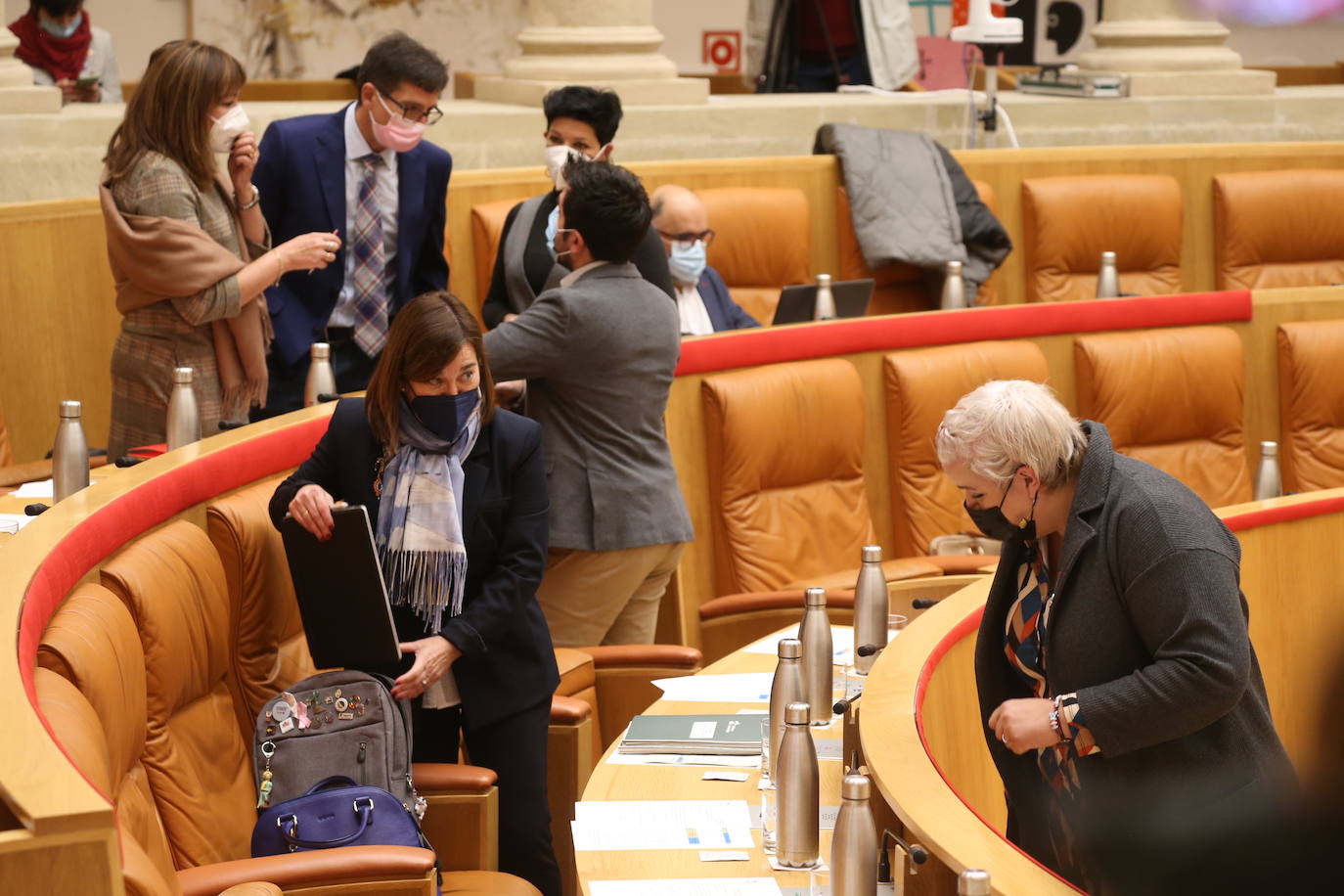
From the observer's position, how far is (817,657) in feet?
10.8

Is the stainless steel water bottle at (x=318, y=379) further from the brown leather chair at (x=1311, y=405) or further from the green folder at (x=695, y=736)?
the brown leather chair at (x=1311, y=405)

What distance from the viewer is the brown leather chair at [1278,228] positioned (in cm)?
791

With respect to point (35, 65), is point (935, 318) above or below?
below

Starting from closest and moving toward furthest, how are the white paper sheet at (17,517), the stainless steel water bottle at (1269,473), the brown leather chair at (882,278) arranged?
1. the white paper sheet at (17,517)
2. the stainless steel water bottle at (1269,473)
3. the brown leather chair at (882,278)

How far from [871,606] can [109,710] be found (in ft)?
4.99

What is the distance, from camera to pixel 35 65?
787 centimetres

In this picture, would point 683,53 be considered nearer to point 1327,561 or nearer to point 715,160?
point 715,160

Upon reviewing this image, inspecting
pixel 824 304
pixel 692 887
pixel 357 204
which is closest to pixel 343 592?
Answer: pixel 692 887

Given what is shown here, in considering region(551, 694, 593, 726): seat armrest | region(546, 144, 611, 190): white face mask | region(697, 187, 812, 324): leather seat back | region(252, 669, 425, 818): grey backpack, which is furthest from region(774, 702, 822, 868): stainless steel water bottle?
region(697, 187, 812, 324): leather seat back

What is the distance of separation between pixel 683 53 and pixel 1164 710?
11487 mm

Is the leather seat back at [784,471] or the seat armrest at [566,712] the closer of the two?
the seat armrest at [566,712]

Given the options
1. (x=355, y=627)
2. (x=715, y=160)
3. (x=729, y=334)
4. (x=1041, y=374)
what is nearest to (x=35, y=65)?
(x=715, y=160)

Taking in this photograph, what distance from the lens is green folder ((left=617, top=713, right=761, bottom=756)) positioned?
10.5ft

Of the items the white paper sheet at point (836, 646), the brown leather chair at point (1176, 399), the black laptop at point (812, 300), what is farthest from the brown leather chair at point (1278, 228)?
the white paper sheet at point (836, 646)
